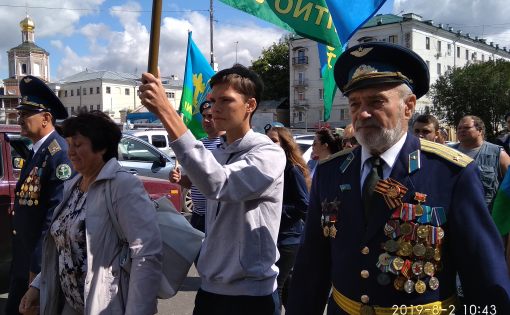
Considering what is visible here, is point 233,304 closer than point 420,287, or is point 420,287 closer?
point 420,287

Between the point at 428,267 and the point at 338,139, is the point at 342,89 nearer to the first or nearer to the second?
the point at 428,267

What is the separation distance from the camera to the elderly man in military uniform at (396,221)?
5.97 feet

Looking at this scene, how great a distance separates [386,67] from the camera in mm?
2070

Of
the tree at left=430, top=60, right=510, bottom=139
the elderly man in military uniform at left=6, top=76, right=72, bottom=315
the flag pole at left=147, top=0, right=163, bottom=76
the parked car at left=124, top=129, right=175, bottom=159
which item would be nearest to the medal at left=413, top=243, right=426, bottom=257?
the flag pole at left=147, top=0, right=163, bottom=76

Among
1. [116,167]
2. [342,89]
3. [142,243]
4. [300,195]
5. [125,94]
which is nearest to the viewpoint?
[342,89]

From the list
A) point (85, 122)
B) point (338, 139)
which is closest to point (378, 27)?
point (338, 139)

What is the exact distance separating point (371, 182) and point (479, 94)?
47610 millimetres

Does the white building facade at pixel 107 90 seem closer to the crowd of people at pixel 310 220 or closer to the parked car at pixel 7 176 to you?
the parked car at pixel 7 176

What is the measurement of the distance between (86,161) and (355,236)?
5.13ft

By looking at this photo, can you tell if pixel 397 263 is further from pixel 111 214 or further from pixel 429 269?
pixel 111 214

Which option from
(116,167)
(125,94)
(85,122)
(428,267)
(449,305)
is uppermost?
(125,94)

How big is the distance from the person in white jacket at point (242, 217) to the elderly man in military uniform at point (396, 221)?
25cm

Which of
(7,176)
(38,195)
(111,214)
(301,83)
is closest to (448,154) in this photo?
(111,214)

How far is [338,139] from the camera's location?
591 centimetres
